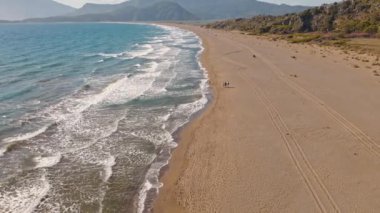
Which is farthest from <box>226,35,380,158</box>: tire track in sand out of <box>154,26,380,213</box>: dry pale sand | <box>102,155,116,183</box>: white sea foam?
<box>102,155,116,183</box>: white sea foam

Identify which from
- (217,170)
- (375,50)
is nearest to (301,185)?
(217,170)

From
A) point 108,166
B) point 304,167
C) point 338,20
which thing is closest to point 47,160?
point 108,166

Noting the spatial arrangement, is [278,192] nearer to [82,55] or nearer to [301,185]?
[301,185]

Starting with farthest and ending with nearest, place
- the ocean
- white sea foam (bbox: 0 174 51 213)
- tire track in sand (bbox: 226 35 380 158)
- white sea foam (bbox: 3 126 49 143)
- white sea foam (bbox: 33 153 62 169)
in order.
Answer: white sea foam (bbox: 3 126 49 143)
tire track in sand (bbox: 226 35 380 158)
white sea foam (bbox: 33 153 62 169)
the ocean
white sea foam (bbox: 0 174 51 213)

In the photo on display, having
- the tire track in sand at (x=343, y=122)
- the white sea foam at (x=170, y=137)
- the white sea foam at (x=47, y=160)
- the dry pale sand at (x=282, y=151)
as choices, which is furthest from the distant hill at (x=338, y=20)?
the white sea foam at (x=47, y=160)

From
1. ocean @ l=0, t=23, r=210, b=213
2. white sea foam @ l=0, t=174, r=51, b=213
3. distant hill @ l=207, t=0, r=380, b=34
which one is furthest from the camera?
distant hill @ l=207, t=0, r=380, b=34

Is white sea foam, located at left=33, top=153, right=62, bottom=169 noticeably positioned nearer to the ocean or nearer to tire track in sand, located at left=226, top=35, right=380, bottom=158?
the ocean

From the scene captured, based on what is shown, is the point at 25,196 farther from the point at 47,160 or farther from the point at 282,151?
the point at 282,151
